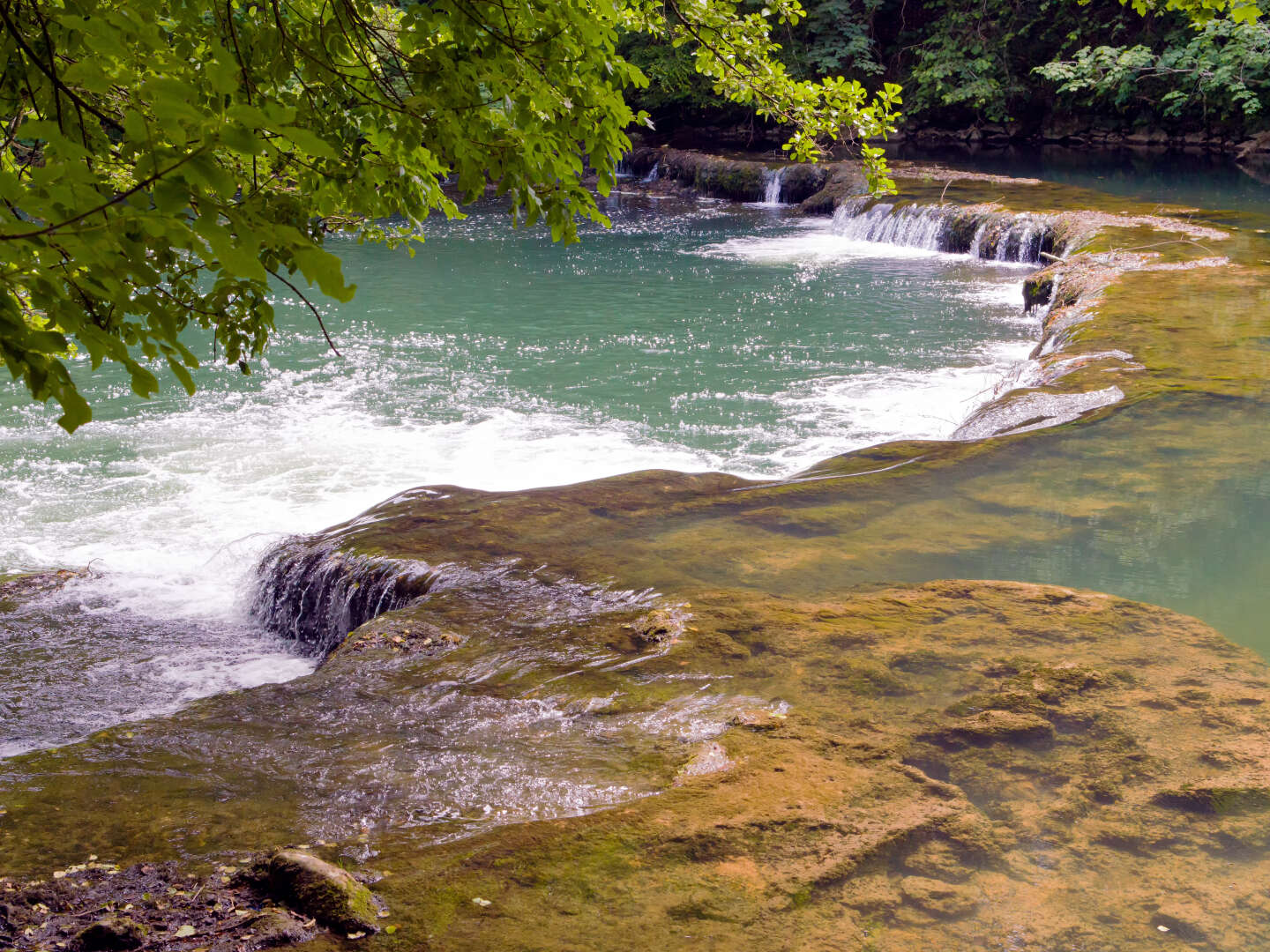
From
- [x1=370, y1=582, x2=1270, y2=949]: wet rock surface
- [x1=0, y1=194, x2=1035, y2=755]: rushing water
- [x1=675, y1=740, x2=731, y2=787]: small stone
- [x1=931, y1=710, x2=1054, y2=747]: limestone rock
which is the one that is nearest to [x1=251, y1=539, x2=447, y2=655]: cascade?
[x1=0, y1=194, x2=1035, y2=755]: rushing water

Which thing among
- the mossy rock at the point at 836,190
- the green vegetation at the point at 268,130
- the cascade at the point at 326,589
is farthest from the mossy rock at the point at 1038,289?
the cascade at the point at 326,589

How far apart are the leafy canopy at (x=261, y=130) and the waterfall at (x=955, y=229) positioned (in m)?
13.3

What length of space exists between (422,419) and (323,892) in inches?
320

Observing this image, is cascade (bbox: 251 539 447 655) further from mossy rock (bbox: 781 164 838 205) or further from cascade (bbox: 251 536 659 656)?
mossy rock (bbox: 781 164 838 205)

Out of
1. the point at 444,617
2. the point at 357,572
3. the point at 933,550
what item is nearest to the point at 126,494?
the point at 357,572

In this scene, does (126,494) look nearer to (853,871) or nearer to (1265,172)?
(853,871)

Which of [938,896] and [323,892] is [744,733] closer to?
[938,896]

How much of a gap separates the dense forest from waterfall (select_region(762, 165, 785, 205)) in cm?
367

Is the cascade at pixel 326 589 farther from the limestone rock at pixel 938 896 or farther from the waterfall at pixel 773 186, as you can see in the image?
the waterfall at pixel 773 186

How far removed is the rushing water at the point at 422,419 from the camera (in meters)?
6.24

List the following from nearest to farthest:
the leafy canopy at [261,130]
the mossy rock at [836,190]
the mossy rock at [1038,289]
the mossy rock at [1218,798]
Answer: the leafy canopy at [261,130] < the mossy rock at [1218,798] < the mossy rock at [1038,289] < the mossy rock at [836,190]

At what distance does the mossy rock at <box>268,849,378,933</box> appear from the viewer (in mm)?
2807

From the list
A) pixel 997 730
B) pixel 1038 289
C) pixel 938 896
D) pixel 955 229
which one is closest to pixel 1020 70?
pixel 955 229

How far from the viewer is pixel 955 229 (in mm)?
18219
